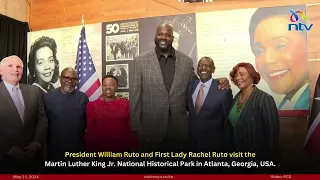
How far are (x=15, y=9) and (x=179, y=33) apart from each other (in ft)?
4.66

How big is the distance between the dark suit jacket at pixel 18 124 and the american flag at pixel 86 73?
0.32m

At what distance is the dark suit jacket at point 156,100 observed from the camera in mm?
1896

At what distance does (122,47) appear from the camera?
219 centimetres

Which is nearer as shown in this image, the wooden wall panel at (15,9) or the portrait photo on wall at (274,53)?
the portrait photo on wall at (274,53)

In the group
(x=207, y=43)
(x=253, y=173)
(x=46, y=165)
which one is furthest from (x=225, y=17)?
(x=46, y=165)

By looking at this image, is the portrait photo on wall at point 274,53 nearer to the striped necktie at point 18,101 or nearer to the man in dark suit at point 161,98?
the man in dark suit at point 161,98

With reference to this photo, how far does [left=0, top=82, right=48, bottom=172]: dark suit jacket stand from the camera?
1.90 meters

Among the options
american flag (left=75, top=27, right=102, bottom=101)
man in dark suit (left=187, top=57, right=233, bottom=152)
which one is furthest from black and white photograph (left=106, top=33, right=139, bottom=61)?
man in dark suit (left=187, top=57, right=233, bottom=152)

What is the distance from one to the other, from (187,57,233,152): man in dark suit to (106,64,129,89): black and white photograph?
437 millimetres

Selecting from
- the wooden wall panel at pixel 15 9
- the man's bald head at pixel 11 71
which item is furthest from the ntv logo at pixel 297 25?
the wooden wall panel at pixel 15 9

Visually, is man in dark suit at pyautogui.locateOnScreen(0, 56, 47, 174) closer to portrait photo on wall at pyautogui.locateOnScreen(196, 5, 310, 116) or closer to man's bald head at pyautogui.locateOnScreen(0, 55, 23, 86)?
man's bald head at pyautogui.locateOnScreen(0, 55, 23, 86)

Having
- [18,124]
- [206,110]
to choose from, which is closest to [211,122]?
[206,110]

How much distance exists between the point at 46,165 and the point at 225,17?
1481 mm

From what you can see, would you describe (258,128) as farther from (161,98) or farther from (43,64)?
(43,64)
